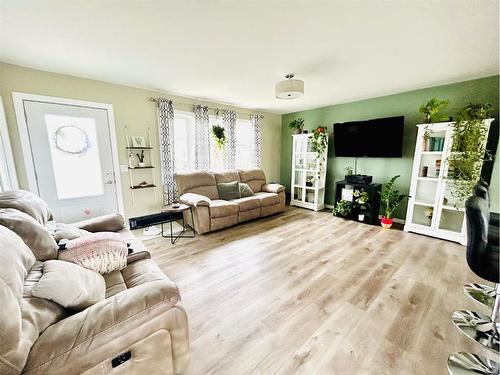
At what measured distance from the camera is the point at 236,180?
4.41 m

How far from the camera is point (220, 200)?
3.93 meters

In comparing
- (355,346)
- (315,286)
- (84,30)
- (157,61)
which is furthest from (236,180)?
(355,346)

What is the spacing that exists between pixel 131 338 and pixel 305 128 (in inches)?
204

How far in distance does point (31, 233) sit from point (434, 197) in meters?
4.92

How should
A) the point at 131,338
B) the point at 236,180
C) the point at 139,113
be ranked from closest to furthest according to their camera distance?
the point at 131,338 → the point at 139,113 → the point at 236,180

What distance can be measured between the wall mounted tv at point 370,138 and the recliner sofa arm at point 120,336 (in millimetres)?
4107

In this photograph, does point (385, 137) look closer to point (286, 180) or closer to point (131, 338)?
point (286, 180)

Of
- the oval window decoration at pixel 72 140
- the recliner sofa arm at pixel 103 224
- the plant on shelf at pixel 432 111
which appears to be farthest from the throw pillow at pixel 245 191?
the plant on shelf at pixel 432 111

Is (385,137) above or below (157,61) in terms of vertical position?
below

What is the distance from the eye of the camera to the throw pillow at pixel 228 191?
406 cm

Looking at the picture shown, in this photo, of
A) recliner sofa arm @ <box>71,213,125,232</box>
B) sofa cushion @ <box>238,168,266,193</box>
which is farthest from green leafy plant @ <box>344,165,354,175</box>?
recliner sofa arm @ <box>71,213,125,232</box>

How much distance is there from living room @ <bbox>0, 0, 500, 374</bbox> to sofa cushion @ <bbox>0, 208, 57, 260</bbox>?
10 mm

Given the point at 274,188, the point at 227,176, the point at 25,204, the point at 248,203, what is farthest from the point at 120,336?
the point at 274,188

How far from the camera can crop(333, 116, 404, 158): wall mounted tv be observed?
3574 mm
